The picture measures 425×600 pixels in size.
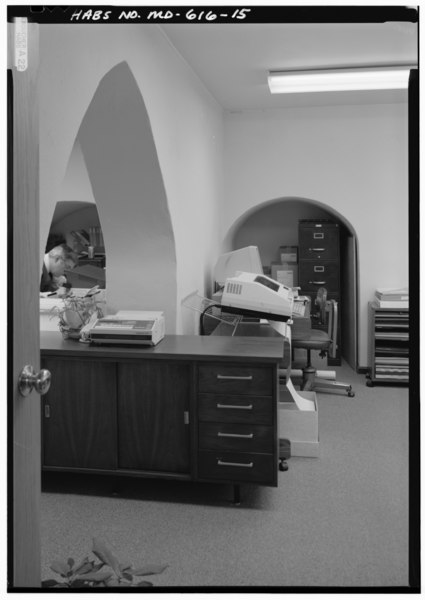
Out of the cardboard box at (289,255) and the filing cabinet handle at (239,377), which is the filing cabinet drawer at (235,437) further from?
the cardboard box at (289,255)

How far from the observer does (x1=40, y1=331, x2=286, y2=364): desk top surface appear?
3000 mm

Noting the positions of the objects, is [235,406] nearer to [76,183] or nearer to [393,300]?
[393,300]

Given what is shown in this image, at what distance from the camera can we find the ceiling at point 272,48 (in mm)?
3801

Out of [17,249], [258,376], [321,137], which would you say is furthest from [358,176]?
[17,249]

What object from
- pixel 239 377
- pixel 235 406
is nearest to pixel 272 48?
pixel 239 377

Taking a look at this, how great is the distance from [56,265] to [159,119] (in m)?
4.72

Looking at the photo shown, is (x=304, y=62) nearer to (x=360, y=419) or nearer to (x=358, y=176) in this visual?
(x=358, y=176)

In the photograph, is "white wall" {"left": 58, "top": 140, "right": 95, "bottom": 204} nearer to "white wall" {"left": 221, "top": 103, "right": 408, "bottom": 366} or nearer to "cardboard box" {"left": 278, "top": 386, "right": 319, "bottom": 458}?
"white wall" {"left": 221, "top": 103, "right": 408, "bottom": 366}

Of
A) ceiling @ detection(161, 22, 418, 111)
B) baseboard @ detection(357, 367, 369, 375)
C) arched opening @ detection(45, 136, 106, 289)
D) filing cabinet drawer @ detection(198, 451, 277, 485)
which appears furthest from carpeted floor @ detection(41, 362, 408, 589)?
arched opening @ detection(45, 136, 106, 289)

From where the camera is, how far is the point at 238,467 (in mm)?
3020

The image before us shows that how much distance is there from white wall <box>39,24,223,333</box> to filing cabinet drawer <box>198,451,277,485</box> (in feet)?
4.27

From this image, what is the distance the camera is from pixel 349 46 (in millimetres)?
4191

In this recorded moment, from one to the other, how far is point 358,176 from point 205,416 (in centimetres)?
405

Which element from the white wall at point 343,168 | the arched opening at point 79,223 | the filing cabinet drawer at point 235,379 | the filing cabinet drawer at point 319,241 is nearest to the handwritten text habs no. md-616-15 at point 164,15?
the filing cabinet drawer at point 235,379
